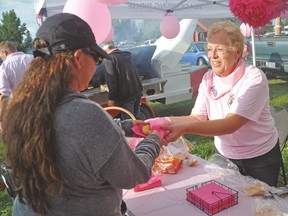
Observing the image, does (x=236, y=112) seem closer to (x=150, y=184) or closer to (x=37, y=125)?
(x=150, y=184)

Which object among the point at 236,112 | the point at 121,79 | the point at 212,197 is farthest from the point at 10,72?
the point at 212,197

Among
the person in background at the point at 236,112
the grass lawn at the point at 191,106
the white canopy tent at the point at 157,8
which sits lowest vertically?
the grass lawn at the point at 191,106

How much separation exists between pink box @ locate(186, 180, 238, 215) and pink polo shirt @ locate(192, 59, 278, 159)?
0.41m

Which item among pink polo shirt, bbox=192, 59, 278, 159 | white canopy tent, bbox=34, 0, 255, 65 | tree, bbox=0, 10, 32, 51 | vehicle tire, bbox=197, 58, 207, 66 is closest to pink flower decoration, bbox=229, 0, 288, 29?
pink polo shirt, bbox=192, 59, 278, 159

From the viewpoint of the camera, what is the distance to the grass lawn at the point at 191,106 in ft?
11.5

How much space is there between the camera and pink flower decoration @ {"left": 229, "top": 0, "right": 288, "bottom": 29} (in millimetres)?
1737

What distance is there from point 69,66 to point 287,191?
1145 millimetres

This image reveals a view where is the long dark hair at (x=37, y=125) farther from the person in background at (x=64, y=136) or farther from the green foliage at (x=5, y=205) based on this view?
the green foliage at (x=5, y=205)

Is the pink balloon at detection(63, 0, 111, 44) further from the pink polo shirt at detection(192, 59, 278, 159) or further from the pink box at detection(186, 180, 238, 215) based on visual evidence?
the pink box at detection(186, 180, 238, 215)

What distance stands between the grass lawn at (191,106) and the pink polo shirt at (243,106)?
1.22 metres

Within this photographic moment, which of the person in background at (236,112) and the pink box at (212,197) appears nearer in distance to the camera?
the pink box at (212,197)

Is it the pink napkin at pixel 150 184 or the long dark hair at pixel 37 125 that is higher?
the long dark hair at pixel 37 125

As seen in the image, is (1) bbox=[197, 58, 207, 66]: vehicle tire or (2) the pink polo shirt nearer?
(2) the pink polo shirt

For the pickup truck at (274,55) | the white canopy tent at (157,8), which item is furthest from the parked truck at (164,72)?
the pickup truck at (274,55)
